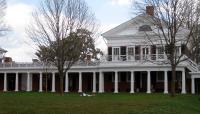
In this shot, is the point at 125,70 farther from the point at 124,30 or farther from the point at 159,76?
the point at 124,30

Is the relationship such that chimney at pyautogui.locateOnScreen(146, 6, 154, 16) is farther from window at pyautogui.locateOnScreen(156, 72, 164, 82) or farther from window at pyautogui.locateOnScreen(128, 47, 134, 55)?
window at pyautogui.locateOnScreen(156, 72, 164, 82)

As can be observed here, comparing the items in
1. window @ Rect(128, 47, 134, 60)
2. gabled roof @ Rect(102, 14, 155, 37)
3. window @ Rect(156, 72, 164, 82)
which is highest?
gabled roof @ Rect(102, 14, 155, 37)

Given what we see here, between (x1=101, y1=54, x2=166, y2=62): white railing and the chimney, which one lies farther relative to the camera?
(x1=101, y1=54, x2=166, y2=62): white railing

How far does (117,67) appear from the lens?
57.1 metres

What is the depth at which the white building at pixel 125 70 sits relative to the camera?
5438 cm

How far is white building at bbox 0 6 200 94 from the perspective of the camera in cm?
5438

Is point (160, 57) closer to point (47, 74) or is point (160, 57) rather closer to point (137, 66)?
point (137, 66)

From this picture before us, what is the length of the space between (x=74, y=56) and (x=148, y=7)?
30.1 ft

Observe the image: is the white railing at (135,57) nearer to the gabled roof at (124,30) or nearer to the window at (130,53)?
the window at (130,53)

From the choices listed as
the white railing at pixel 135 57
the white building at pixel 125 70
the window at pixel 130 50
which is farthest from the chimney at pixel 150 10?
the window at pixel 130 50

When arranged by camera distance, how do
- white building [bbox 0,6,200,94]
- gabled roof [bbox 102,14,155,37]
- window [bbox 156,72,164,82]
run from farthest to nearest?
gabled roof [bbox 102,14,155,37], window [bbox 156,72,164,82], white building [bbox 0,6,200,94]

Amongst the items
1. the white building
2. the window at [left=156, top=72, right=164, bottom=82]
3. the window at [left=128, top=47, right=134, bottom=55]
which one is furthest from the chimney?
the window at [left=156, top=72, right=164, bottom=82]

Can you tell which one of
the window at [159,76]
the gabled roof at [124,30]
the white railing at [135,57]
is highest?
the gabled roof at [124,30]

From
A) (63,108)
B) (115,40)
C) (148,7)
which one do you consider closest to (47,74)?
(115,40)
